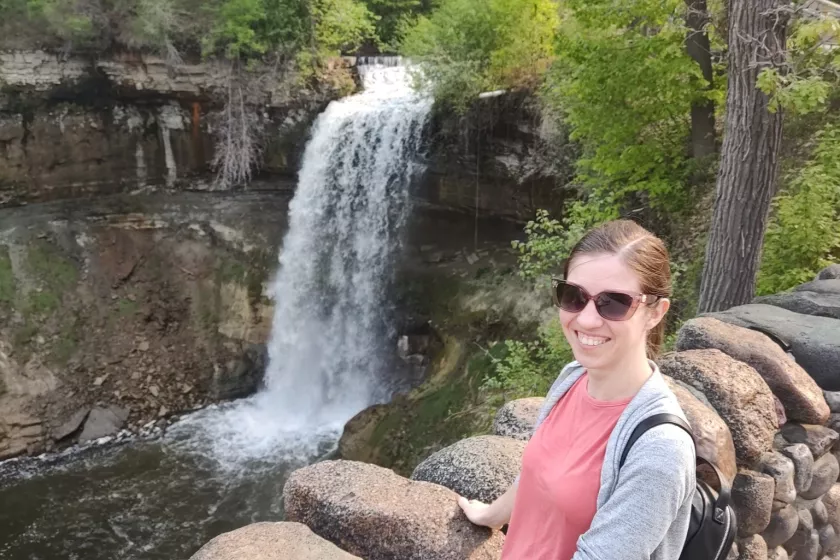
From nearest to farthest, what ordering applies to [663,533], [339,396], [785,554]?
[663,533]
[785,554]
[339,396]

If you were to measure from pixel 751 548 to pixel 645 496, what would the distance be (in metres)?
1.44

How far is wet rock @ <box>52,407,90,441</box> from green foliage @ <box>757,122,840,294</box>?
1177 cm

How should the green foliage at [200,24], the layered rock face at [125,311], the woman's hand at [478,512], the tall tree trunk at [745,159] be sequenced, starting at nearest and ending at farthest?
the woman's hand at [478,512] < the tall tree trunk at [745,159] < the layered rock face at [125,311] < the green foliage at [200,24]

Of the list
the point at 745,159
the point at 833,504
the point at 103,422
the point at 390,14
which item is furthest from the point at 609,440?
the point at 390,14

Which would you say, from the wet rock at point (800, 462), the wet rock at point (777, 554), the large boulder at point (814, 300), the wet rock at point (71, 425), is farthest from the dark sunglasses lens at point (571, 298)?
the wet rock at point (71, 425)

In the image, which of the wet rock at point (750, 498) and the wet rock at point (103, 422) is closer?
the wet rock at point (750, 498)

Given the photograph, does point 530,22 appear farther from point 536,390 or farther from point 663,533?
point 663,533

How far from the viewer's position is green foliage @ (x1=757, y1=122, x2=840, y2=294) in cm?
544

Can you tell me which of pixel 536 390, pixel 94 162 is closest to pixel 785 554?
pixel 536 390

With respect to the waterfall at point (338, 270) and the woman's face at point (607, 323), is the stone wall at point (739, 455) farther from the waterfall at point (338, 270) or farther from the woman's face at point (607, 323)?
the waterfall at point (338, 270)

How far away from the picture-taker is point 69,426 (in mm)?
11531

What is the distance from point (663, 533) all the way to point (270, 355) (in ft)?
41.4

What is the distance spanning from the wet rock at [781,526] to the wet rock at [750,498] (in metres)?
0.22

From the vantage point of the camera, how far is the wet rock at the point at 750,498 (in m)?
2.25
